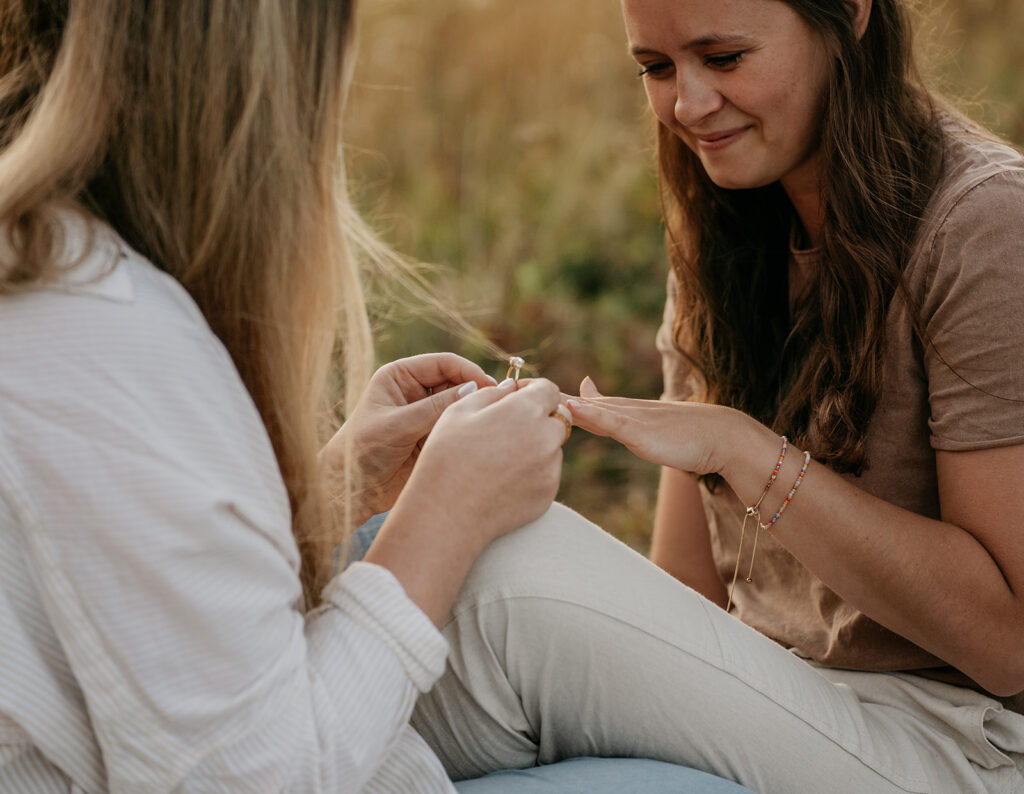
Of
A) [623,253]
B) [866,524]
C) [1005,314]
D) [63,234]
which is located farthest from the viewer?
[623,253]

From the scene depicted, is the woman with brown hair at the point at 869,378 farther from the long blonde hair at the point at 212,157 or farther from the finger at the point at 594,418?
the long blonde hair at the point at 212,157

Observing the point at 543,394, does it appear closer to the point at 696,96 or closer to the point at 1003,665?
the point at 696,96

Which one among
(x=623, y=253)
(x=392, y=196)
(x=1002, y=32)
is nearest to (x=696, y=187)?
(x=623, y=253)

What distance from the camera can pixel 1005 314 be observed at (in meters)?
1.60

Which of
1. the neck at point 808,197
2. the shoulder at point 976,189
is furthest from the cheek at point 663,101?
the shoulder at point 976,189

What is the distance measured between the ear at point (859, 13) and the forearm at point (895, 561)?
656 mm

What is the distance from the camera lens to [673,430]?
5.74 ft

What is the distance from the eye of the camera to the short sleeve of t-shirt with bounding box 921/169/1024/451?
1.60 meters

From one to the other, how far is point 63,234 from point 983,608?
1.33m

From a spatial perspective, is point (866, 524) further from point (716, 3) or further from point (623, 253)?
point (623, 253)

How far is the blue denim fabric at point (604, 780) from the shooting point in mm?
1445

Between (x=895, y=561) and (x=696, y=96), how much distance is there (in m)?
0.81

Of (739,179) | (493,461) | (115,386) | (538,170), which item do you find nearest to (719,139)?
(739,179)

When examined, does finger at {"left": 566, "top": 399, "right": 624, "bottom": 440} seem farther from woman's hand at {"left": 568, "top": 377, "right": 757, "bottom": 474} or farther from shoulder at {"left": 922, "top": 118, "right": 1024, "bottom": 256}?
shoulder at {"left": 922, "top": 118, "right": 1024, "bottom": 256}
